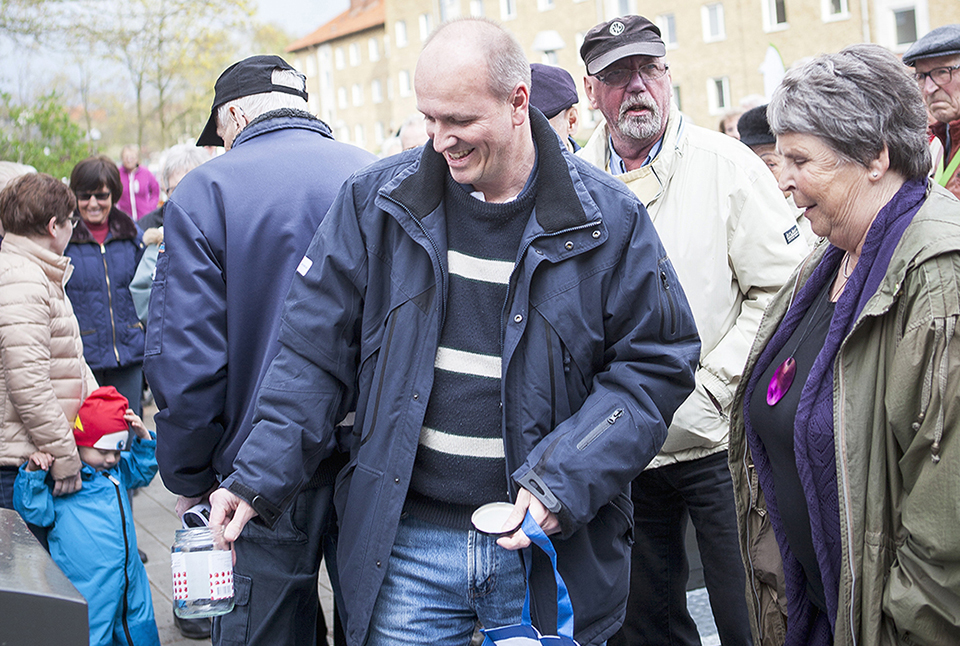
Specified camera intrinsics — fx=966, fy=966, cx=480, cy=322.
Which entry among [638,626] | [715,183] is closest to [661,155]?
[715,183]

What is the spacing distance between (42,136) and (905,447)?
11.5 meters

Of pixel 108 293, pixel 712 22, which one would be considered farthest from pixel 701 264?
pixel 712 22

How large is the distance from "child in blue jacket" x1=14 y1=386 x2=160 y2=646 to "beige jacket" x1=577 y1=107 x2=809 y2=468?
2180 mm

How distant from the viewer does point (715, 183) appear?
333 centimetres

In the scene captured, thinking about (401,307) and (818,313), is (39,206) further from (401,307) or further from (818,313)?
(818,313)

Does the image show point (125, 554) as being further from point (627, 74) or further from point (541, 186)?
point (627, 74)

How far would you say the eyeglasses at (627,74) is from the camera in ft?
11.7

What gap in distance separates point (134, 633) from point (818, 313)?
295 centimetres

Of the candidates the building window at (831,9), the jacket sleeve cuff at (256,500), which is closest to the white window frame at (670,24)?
the building window at (831,9)

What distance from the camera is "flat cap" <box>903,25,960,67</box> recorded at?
415 cm

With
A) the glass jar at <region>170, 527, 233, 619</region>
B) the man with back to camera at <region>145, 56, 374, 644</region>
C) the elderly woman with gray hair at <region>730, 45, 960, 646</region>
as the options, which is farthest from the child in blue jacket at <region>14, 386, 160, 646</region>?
the elderly woman with gray hair at <region>730, 45, 960, 646</region>

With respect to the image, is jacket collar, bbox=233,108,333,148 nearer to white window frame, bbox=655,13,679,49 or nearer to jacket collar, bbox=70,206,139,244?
jacket collar, bbox=70,206,139,244

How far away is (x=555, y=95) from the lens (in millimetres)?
4199

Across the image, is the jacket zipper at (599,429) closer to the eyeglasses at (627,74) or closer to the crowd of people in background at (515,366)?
the crowd of people in background at (515,366)
